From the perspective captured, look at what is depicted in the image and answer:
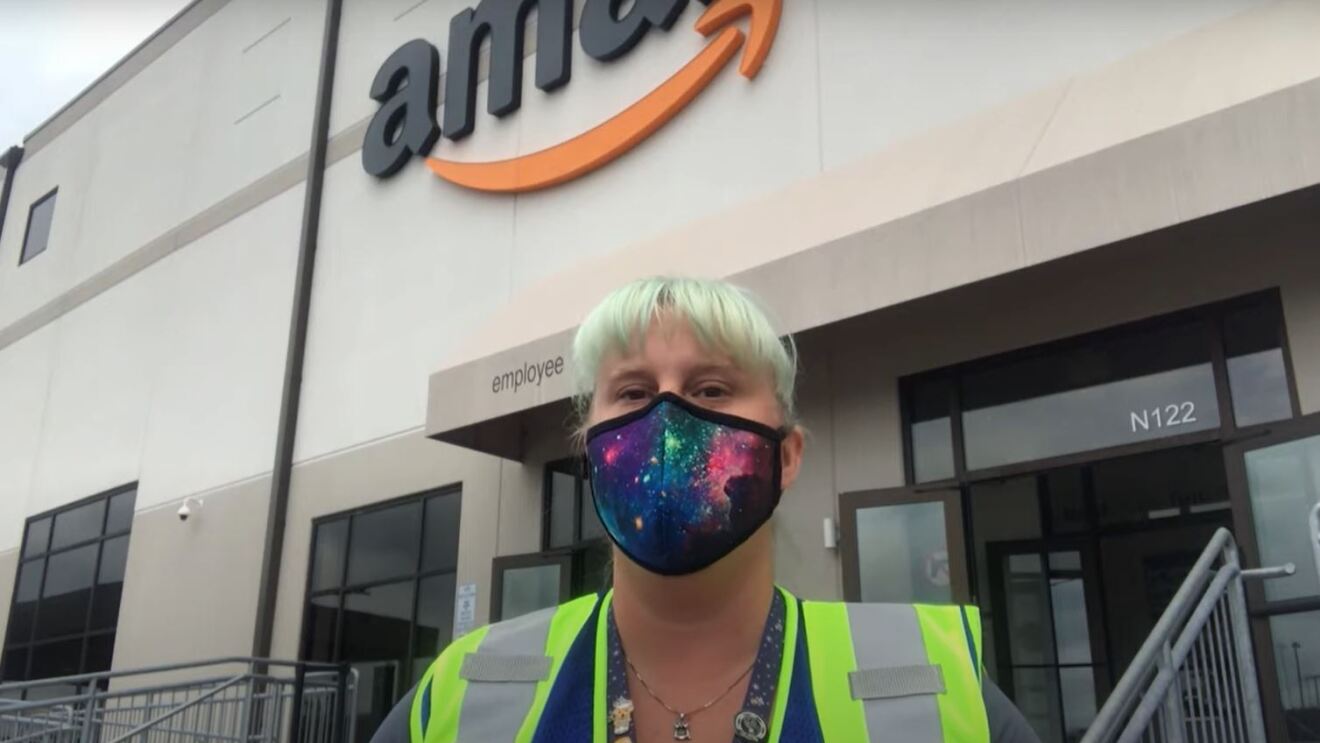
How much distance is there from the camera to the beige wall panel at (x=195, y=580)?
442 inches

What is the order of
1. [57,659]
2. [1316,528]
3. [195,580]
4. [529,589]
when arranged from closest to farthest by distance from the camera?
1. [1316,528]
2. [529,589]
3. [195,580]
4. [57,659]

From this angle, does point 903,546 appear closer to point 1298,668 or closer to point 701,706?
point 1298,668

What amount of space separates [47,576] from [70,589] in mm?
878

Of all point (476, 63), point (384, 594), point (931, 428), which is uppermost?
point (476, 63)

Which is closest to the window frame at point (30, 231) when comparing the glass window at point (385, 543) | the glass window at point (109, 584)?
the glass window at point (109, 584)

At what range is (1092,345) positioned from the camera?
644 centimetres

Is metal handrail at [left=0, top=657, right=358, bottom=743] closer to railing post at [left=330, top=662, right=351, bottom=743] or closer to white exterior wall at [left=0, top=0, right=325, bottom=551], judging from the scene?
railing post at [left=330, top=662, right=351, bottom=743]

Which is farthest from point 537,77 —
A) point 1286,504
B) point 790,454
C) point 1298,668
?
point 790,454

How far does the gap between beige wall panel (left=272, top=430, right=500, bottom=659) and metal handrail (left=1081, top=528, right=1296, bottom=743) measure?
5800 mm

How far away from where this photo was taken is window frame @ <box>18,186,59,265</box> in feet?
58.1

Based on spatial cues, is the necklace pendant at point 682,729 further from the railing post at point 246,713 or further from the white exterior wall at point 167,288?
the white exterior wall at point 167,288

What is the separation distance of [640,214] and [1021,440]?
12.2 ft

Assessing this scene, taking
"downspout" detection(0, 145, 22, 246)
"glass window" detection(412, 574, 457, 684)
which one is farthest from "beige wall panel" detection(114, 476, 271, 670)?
"downspout" detection(0, 145, 22, 246)

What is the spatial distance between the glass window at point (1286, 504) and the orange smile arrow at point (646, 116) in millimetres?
4717
